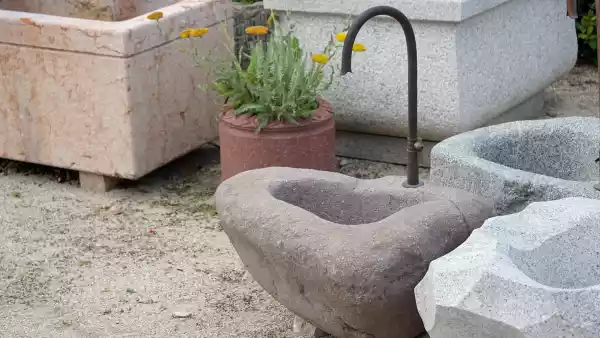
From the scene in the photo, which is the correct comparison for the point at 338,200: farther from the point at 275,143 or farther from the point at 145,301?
the point at 275,143

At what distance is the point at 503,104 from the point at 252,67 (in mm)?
1183

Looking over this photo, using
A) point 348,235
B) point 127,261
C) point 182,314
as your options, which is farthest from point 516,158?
point 127,261

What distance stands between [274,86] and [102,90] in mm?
707

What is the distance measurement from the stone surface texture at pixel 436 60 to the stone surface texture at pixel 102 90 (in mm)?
516

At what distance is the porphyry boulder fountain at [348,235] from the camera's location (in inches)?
93.4

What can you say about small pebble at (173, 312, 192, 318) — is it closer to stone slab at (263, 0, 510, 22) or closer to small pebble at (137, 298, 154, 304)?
small pebble at (137, 298, 154, 304)

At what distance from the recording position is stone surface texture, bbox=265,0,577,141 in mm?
3893

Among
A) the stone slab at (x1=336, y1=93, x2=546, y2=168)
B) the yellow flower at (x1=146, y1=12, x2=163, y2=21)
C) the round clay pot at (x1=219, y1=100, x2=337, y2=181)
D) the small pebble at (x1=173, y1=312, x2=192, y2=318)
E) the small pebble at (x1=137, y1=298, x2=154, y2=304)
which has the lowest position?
the small pebble at (x1=173, y1=312, x2=192, y2=318)


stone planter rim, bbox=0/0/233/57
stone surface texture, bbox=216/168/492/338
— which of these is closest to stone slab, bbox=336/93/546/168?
stone planter rim, bbox=0/0/233/57

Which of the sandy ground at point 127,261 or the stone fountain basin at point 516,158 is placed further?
the sandy ground at point 127,261

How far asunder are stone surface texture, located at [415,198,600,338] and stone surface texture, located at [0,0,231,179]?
1.98 metres

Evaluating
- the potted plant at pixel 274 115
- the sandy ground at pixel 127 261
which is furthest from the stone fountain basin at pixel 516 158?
the potted plant at pixel 274 115

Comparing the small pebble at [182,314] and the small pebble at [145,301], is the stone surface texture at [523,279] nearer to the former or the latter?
the small pebble at [182,314]

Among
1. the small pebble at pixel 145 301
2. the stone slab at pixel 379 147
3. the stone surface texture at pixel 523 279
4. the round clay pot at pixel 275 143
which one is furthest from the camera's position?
the stone slab at pixel 379 147
